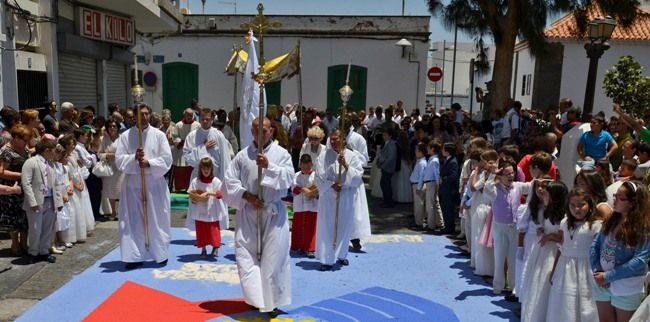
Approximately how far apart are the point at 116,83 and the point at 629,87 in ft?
41.5

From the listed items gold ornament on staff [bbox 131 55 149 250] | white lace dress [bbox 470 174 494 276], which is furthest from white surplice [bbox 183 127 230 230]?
white lace dress [bbox 470 174 494 276]

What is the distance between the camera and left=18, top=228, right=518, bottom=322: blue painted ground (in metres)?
5.72

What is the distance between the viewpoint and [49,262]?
7.02m

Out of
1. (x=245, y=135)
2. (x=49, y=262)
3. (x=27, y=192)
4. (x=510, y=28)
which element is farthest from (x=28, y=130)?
(x=510, y=28)

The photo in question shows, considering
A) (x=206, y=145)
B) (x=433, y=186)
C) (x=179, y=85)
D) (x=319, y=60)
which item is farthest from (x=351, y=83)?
(x=433, y=186)

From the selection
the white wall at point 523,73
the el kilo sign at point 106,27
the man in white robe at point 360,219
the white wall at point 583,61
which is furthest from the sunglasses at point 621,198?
the white wall at point 523,73

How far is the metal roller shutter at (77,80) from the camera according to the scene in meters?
12.5

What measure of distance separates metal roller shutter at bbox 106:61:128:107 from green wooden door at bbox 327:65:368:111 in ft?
24.1

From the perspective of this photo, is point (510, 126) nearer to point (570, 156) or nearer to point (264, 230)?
point (570, 156)

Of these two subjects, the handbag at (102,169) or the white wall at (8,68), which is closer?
the handbag at (102,169)

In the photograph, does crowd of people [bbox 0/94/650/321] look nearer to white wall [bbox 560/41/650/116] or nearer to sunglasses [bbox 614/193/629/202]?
sunglasses [bbox 614/193/629/202]

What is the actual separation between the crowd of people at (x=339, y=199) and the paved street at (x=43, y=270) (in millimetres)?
216

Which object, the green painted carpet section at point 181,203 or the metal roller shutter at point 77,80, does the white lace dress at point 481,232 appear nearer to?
the green painted carpet section at point 181,203

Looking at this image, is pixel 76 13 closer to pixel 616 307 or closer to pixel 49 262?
pixel 49 262
